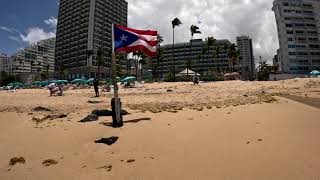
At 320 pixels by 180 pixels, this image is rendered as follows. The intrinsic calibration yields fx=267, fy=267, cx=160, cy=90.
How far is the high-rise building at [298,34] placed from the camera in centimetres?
11006

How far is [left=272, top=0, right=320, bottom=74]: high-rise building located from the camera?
11006 centimetres

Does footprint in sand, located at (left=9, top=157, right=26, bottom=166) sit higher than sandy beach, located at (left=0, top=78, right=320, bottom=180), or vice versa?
sandy beach, located at (left=0, top=78, right=320, bottom=180)

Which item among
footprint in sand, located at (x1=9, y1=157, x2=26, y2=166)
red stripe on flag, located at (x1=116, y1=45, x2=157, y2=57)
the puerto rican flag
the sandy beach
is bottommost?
footprint in sand, located at (x1=9, y1=157, x2=26, y2=166)

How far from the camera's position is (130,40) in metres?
10.1

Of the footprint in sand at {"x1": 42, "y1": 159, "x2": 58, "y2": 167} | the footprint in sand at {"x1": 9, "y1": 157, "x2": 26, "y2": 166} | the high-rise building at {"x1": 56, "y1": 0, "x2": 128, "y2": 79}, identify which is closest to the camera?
the footprint in sand at {"x1": 42, "y1": 159, "x2": 58, "y2": 167}

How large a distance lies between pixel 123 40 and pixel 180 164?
5.94 metres

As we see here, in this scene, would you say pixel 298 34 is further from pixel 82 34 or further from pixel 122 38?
pixel 122 38

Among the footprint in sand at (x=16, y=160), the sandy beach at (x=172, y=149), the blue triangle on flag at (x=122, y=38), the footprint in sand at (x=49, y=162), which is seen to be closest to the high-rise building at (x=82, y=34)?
the blue triangle on flag at (x=122, y=38)

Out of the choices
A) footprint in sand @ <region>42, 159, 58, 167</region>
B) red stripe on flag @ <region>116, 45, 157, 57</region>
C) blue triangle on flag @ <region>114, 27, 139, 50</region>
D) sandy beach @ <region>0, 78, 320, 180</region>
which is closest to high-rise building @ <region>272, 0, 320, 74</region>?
red stripe on flag @ <region>116, 45, 157, 57</region>

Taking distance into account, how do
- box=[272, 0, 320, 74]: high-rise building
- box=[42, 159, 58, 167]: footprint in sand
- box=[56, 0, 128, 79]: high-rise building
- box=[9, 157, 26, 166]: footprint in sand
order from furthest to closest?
box=[56, 0, 128, 79]: high-rise building
box=[272, 0, 320, 74]: high-rise building
box=[9, 157, 26, 166]: footprint in sand
box=[42, 159, 58, 167]: footprint in sand

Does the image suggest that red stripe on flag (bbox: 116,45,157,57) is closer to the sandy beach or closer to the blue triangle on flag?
the blue triangle on flag

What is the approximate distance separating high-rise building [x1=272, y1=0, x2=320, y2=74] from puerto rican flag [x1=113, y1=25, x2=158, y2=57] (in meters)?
111

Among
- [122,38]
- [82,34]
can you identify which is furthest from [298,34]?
[122,38]

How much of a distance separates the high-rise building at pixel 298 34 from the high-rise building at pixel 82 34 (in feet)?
283
